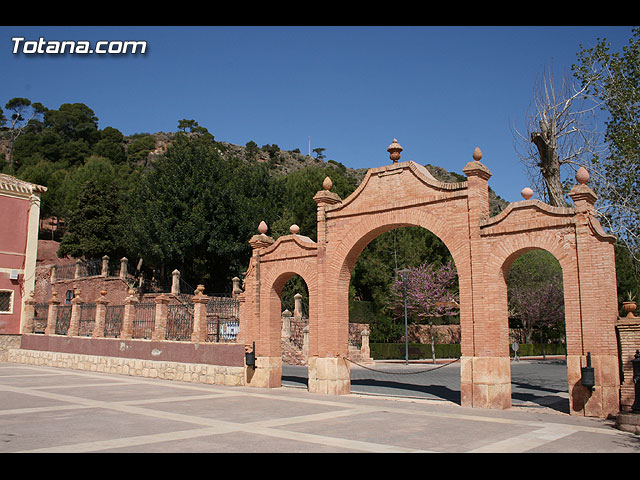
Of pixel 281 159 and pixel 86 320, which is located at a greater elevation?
pixel 281 159

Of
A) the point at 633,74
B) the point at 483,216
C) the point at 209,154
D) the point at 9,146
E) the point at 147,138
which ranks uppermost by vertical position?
the point at 147,138

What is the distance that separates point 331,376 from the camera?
48.7 ft

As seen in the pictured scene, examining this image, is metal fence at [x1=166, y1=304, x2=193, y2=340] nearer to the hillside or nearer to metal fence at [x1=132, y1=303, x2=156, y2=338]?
metal fence at [x1=132, y1=303, x2=156, y2=338]

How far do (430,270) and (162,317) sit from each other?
24.3 meters

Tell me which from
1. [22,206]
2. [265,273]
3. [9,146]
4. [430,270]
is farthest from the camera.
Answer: [9,146]

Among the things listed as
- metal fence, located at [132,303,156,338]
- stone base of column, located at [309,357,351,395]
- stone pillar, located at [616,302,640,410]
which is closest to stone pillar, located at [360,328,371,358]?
metal fence, located at [132,303,156,338]

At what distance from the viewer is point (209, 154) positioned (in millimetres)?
40344

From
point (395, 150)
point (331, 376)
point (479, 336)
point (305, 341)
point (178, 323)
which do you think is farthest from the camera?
point (305, 341)

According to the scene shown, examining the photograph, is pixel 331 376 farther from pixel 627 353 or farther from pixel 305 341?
pixel 305 341

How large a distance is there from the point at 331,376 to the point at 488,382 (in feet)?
14.8

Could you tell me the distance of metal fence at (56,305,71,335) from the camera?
2529cm

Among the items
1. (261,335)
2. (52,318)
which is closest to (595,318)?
(261,335)
